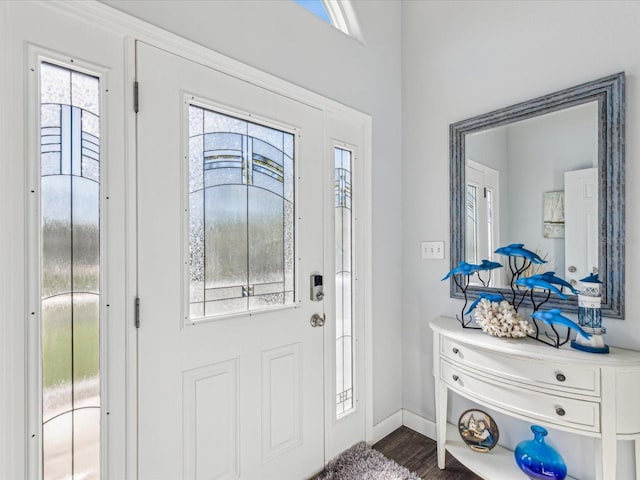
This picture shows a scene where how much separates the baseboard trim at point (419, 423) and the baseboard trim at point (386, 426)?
4cm

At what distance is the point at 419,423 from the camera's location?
2123mm

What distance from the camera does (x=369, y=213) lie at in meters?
2.00

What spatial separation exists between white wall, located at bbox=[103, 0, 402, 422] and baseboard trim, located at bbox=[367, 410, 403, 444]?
4cm

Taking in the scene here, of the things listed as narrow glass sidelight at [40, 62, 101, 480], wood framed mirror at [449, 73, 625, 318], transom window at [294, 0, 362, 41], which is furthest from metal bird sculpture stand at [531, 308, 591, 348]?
transom window at [294, 0, 362, 41]

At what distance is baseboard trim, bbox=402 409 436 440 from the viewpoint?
6.73 feet

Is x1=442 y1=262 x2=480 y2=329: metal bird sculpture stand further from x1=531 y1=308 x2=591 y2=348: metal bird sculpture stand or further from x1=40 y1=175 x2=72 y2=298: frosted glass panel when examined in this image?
x1=40 y1=175 x2=72 y2=298: frosted glass panel

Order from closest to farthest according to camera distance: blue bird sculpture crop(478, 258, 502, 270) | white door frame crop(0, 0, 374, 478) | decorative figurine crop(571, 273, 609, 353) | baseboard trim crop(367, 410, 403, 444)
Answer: white door frame crop(0, 0, 374, 478) → decorative figurine crop(571, 273, 609, 353) → blue bird sculpture crop(478, 258, 502, 270) → baseboard trim crop(367, 410, 403, 444)

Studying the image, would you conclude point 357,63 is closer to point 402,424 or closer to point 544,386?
point 544,386

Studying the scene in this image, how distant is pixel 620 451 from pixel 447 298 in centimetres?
95

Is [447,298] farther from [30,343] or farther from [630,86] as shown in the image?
[30,343]

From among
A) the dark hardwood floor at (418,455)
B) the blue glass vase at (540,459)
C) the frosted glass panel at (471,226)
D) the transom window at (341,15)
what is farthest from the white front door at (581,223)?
the transom window at (341,15)

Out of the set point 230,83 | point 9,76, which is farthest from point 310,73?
point 9,76

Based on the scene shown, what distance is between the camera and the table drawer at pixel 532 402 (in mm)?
1257

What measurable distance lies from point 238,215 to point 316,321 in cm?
70
